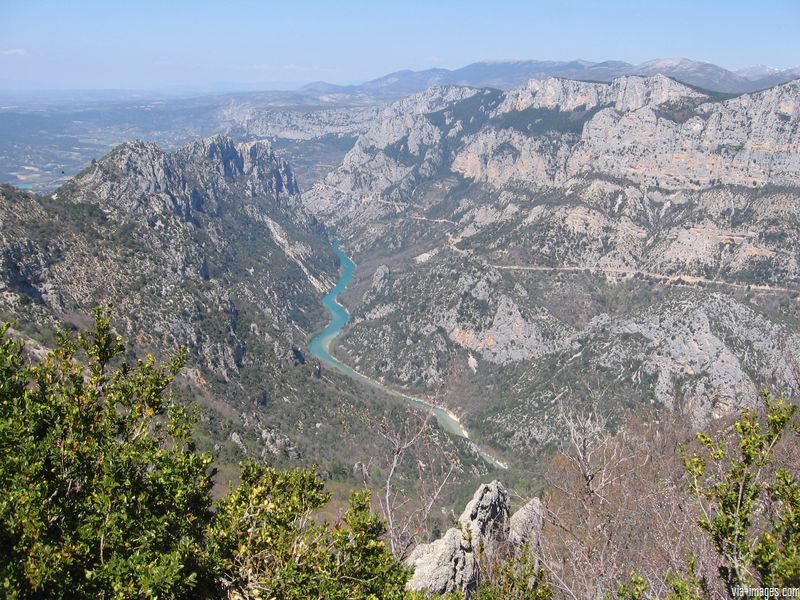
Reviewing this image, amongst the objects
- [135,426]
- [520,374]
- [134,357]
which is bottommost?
[520,374]

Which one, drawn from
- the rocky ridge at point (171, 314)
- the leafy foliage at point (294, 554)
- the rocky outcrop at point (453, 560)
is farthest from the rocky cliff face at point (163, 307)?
the leafy foliage at point (294, 554)

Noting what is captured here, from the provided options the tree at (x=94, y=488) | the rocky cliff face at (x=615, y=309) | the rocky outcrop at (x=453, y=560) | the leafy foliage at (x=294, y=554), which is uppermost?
the tree at (x=94, y=488)

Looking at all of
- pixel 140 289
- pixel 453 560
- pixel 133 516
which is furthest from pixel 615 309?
pixel 133 516

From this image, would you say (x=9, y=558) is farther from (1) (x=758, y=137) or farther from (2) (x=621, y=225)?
(1) (x=758, y=137)

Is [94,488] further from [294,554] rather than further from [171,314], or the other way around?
[171,314]

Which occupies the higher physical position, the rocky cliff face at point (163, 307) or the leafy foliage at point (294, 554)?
the leafy foliage at point (294, 554)

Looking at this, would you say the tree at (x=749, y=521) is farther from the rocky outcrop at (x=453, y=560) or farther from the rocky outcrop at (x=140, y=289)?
the rocky outcrop at (x=140, y=289)

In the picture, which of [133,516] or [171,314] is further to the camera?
[171,314]

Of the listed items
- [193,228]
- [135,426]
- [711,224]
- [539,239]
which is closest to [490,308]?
[539,239]

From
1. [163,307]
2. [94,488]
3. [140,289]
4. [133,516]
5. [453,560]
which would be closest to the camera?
[133,516]
